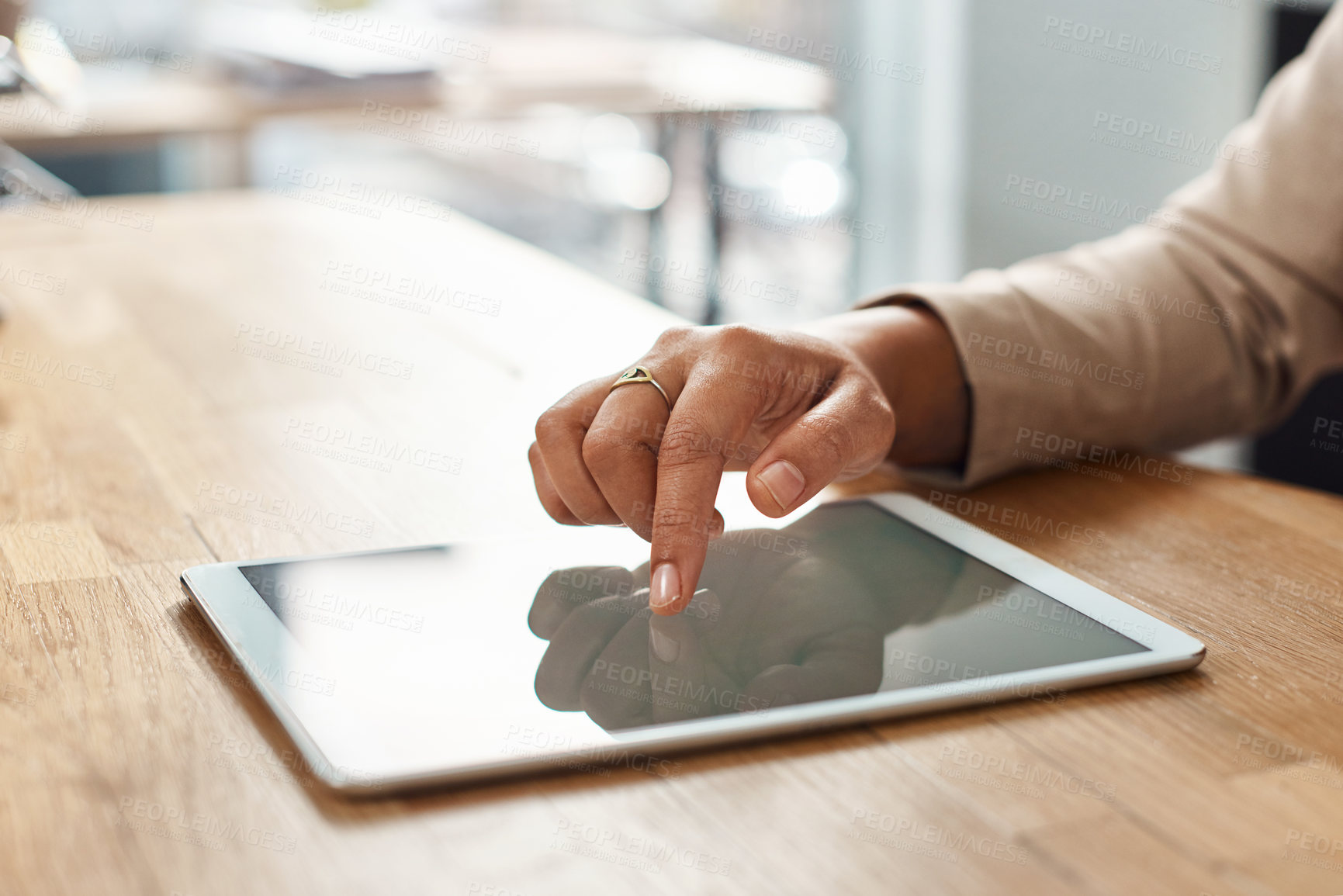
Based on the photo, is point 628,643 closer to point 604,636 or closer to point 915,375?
point 604,636

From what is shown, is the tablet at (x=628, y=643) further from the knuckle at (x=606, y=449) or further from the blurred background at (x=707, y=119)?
the blurred background at (x=707, y=119)

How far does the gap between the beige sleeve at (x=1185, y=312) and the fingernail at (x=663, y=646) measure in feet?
0.99

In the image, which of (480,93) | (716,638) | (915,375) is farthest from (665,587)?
(480,93)

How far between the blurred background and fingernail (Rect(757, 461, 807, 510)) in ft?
3.75

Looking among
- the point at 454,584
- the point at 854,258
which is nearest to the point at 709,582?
the point at 454,584

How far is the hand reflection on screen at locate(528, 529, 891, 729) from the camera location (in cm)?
46

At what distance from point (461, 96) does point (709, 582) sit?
241cm

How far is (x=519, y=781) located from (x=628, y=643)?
10 cm

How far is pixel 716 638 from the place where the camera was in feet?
1.66

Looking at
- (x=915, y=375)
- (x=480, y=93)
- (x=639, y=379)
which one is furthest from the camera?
(x=480, y=93)

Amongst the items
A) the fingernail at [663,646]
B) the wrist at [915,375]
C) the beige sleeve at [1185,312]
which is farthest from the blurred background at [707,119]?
the fingernail at [663,646]

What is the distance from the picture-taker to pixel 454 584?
1.86 feet

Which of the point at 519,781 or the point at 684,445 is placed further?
the point at 684,445

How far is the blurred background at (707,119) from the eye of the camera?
237 cm
